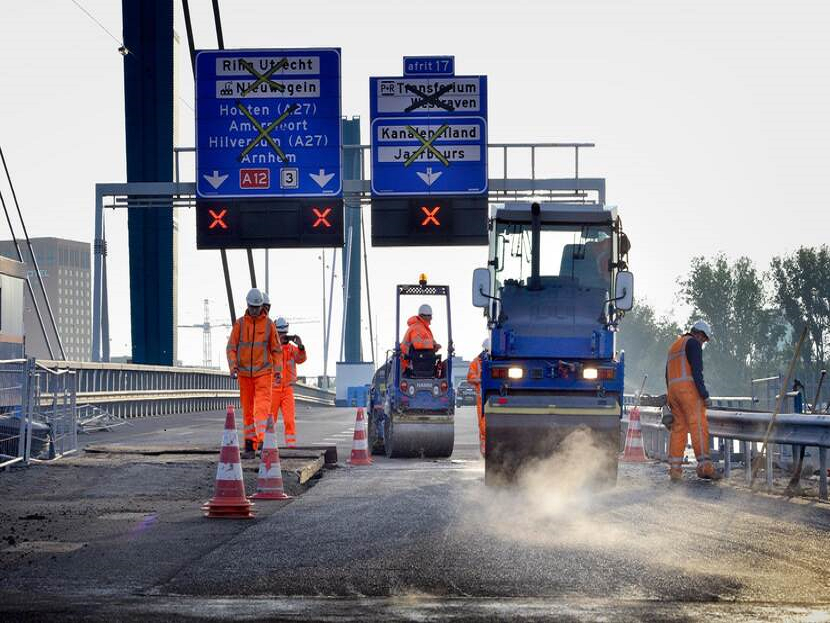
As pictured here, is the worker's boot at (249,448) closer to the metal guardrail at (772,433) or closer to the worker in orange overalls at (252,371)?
the worker in orange overalls at (252,371)

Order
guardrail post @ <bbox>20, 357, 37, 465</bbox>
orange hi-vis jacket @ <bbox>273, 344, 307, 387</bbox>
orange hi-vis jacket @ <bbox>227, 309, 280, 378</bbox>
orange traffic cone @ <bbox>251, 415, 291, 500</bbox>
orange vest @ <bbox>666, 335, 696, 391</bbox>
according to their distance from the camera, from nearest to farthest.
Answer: orange traffic cone @ <bbox>251, 415, 291, 500</bbox> < guardrail post @ <bbox>20, 357, 37, 465</bbox> < orange vest @ <bbox>666, 335, 696, 391</bbox> < orange hi-vis jacket @ <bbox>227, 309, 280, 378</bbox> < orange hi-vis jacket @ <bbox>273, 344, 307, 387</bbox>

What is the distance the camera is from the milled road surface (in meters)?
7.10

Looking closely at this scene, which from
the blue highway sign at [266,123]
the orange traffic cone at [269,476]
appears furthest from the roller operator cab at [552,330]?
the blue highway sign at [266,123]

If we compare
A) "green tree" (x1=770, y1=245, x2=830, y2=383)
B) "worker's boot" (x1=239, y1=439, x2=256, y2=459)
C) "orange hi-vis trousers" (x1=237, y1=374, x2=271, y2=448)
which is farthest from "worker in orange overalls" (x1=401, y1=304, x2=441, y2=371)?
"green tree" (x1=770, y1=245, x2=830, y2=383)

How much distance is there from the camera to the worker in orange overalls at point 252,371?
1655 centimetres

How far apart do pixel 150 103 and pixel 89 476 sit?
22.3 metres

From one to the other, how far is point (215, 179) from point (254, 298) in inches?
492

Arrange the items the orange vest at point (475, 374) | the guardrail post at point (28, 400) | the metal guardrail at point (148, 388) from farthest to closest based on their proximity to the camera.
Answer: the metal guardrail at point (148, 388), the orange vest at point (475, 374), the guardrail post at point (28, 400)

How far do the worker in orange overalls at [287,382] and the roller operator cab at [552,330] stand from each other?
3926mm

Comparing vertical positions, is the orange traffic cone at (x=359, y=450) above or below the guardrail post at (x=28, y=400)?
below

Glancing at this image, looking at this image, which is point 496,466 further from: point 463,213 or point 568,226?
point 463,213

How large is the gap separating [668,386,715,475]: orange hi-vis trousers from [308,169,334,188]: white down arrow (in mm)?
13801

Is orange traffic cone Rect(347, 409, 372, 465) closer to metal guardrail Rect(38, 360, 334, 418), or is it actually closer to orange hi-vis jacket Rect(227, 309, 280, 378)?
orange hi-vis jacket Rect(227, 309, 280, 378)

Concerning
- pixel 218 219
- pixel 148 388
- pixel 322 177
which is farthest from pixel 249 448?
A: pixel 148 388
